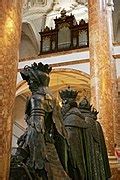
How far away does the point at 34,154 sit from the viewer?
12.1 feet

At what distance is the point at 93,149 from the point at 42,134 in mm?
1233

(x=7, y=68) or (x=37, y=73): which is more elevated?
(x=37, y=73)

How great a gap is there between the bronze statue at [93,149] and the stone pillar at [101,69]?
2452 millimetres

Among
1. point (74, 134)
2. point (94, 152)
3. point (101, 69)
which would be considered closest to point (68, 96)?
point (74, 134)

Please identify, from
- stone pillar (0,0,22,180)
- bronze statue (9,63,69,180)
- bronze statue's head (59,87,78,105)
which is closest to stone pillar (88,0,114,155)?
bronze statue's head (59,87,78,105)

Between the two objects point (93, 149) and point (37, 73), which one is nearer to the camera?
point (37, 73)

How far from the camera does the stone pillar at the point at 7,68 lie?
125 inches

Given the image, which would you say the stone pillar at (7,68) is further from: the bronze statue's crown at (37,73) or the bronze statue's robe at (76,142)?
the bronze statue's robe at (76,142)

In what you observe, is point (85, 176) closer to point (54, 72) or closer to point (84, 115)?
point (84, 115)

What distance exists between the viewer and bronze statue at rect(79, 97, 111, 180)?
472 cm

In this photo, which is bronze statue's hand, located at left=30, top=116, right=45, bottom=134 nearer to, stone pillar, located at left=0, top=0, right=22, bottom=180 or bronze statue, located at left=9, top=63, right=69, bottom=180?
bronze statue, located at left=9, top=63, right=69, bottom=180

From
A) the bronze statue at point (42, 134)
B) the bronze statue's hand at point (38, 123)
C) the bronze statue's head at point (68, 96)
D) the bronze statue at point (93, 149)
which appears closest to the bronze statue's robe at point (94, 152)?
the bronze statue at point (93, 149)

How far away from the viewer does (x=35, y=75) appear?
4168 mm

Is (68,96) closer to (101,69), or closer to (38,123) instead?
(38,123)
